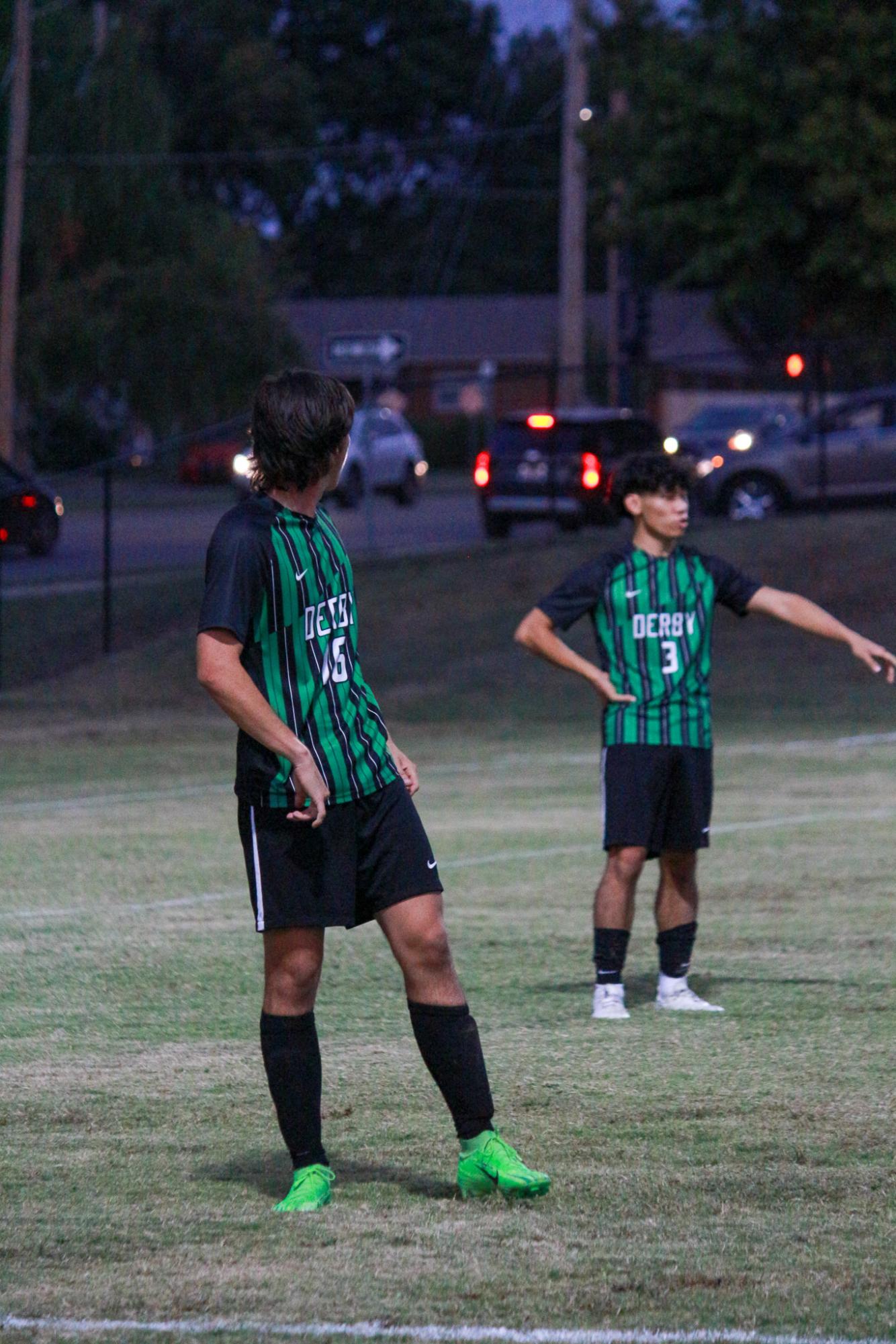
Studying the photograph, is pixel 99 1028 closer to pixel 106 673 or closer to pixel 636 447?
pixel 106 673

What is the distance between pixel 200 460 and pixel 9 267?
1451 cm

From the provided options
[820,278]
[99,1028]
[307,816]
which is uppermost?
[820,278]

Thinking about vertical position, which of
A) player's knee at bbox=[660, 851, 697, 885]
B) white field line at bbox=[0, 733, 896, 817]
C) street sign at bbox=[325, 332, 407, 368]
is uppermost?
street sign at bbox=[325, 332, 407, 368]

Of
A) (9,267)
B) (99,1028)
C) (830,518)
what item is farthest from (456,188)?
(99,1028)

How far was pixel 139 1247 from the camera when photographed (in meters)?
4.41

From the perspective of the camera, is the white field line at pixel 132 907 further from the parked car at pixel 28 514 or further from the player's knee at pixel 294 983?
the parked car at pixel 28 514

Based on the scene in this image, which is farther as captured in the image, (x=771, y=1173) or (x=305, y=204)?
(x=305, y=204)

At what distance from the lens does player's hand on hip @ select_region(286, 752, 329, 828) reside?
174 inches

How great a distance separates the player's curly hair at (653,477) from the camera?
265 inches

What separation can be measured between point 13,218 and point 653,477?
3084 centimetres

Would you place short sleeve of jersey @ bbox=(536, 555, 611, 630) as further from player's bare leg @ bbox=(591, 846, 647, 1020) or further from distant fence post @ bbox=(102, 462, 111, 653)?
distant fence post @ bbox=(102, 462, 111, 653)

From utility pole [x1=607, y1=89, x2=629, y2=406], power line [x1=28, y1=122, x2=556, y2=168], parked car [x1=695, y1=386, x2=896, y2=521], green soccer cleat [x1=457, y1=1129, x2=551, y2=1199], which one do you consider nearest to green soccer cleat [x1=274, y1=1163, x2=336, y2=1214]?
green soccer cleat [x1=457, y1=1129, x2=551, y2=1199]

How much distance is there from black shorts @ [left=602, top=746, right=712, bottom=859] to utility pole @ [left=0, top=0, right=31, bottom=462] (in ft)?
91.3

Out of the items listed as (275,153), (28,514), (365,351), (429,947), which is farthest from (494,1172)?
(275,153)
